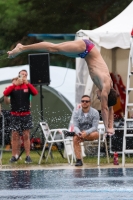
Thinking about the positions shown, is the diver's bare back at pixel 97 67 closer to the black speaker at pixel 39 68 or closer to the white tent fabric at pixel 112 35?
the white tent fabric at pixel 112 35

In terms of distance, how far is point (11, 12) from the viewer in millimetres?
37562

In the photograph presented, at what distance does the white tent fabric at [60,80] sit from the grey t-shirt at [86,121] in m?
6.49

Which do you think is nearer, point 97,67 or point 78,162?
point 97,67

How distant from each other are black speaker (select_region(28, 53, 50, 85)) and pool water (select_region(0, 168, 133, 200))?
12.6ft

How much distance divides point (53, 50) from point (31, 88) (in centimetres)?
556

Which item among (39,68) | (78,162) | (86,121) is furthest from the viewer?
(39,68)

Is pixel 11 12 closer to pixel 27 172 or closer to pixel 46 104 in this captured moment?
pixel 46 104

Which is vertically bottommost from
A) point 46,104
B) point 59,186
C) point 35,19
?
point 59,186

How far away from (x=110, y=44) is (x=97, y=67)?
5552 millimetres

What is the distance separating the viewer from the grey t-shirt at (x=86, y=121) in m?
18.8

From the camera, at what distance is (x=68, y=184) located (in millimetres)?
14414

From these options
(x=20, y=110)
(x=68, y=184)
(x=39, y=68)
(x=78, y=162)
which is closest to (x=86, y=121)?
(x=78, y=162)

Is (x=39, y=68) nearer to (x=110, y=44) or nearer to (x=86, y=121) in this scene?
(x=110, y=44)

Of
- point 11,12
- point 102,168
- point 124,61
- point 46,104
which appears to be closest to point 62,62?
point 11,12
